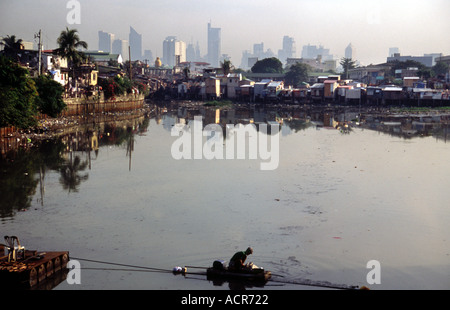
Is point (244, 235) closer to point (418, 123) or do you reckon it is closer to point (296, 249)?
point (296, 249)

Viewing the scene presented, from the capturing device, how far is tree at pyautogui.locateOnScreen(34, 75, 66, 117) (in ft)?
124

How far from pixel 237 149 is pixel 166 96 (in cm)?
6487

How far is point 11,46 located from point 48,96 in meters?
18.0

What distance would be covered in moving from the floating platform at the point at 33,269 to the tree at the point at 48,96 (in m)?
27.0

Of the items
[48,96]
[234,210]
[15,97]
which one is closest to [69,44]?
[48,96]

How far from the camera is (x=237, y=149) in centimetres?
3203

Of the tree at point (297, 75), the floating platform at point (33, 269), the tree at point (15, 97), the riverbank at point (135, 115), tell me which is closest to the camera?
the floating platform at point (33, 269)

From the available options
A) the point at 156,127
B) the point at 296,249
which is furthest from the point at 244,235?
the point at 156,127

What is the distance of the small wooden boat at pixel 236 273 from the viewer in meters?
12.0

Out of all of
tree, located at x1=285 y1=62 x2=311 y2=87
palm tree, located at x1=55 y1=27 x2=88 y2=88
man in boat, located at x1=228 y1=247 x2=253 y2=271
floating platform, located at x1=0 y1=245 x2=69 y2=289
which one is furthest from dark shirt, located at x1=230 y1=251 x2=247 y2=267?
tree, located at x1=285 y1=62 x2=311 y2=87

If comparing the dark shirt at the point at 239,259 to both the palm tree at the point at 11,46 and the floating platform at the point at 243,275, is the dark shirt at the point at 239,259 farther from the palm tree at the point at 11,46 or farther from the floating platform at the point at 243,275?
the palm tree at the point at 11,46

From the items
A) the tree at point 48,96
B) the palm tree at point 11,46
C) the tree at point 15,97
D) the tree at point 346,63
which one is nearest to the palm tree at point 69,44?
the palm tree at point 11,46

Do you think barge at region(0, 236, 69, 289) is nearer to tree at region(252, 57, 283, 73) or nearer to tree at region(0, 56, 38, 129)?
tree at region(0, 56, 38, 129)

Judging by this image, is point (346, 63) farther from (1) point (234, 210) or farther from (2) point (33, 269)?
(2) point (33, 269)
